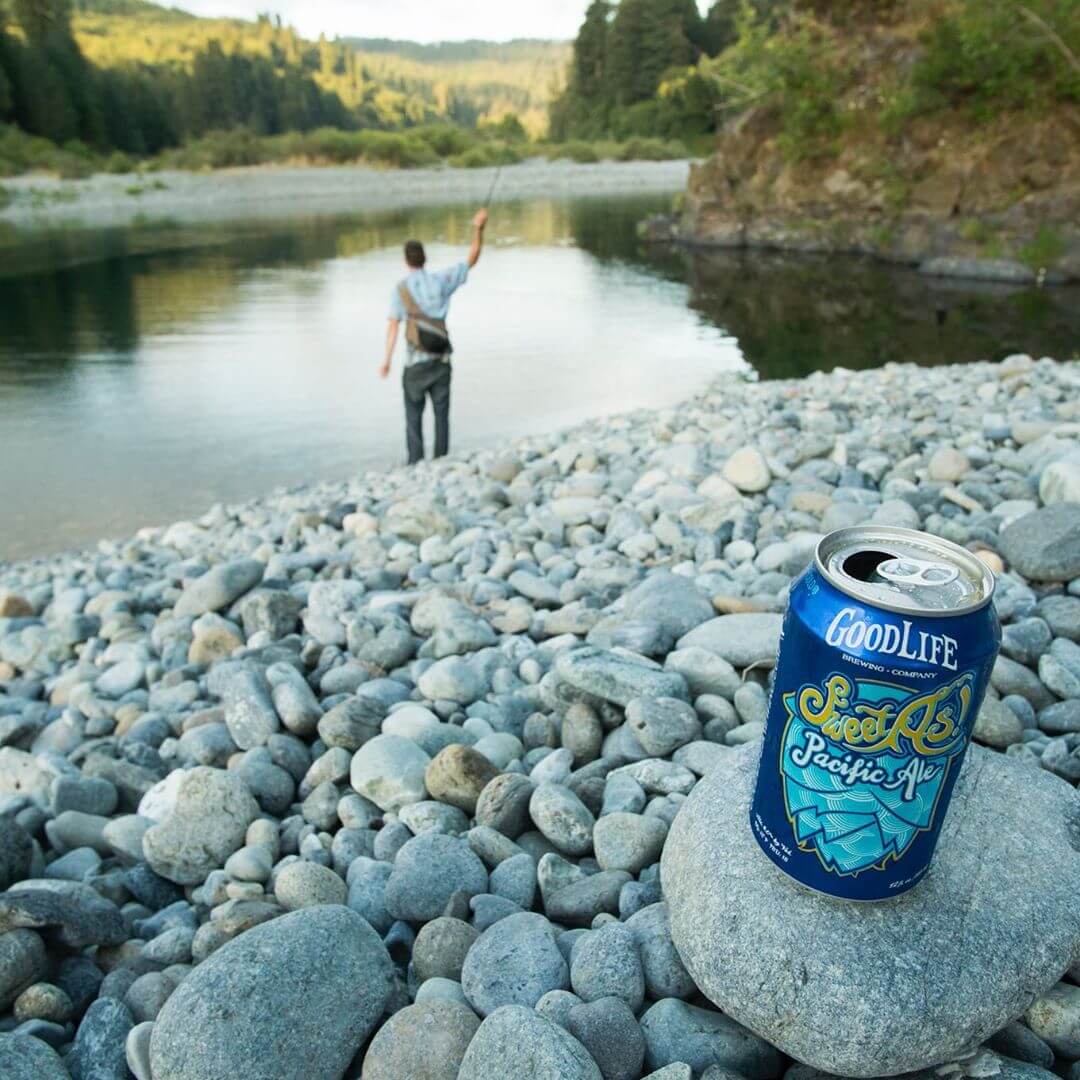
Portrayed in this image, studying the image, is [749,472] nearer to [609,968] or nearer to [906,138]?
[609,968]

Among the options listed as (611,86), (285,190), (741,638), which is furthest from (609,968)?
(611,86)

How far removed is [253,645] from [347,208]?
4093cm

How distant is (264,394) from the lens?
1169 centimetres

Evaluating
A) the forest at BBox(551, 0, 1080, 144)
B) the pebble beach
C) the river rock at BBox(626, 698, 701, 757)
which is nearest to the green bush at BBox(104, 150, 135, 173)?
the forest at BBox(551, 0, 1080, 144)

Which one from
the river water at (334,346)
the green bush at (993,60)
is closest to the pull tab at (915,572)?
the river water at (334,346)

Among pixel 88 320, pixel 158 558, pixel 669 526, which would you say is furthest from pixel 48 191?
pixel 669 526

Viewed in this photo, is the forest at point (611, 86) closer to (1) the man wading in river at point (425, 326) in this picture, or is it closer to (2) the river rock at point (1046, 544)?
(1) the man wading in river at point (425, 326)

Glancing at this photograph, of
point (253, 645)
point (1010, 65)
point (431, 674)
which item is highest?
point (1010, 65)

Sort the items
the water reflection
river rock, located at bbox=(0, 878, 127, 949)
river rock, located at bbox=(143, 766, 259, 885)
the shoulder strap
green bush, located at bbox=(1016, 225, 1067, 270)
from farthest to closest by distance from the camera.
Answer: green bush, located at bbox=(1016, 225, 1067, 270), the water reflection, the shoulder strap, river rock, located at bbox=(143, 766, 259, 885), river rock, located at bbox=(0, 878, 127, 949)

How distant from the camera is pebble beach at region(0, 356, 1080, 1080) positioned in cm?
163

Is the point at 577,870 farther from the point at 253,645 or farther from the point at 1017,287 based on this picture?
the point at 1017,287

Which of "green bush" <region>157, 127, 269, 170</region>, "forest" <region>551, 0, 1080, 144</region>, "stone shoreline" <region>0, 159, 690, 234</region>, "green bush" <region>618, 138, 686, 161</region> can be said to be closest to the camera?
"forest" <region>551, 0, 1080, 144</region>

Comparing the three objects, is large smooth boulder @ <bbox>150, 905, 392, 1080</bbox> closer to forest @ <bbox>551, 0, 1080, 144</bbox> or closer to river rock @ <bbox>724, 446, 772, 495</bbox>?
river rock @ <bbox>724, 446, 772, 495</bbox>

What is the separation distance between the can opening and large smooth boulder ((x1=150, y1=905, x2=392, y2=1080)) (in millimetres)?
1218
